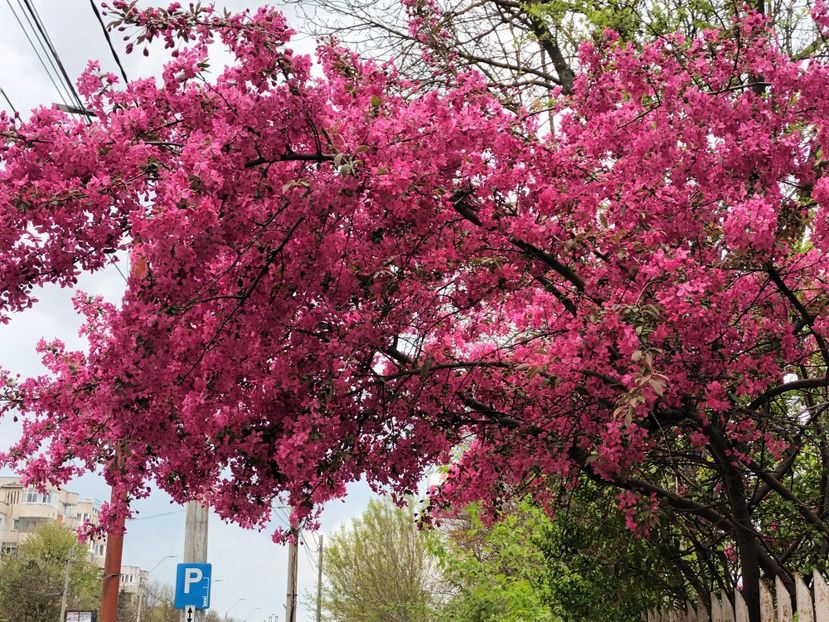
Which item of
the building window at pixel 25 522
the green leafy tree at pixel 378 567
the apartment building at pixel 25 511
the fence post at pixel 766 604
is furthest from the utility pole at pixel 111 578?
the building window at pixel 25 522

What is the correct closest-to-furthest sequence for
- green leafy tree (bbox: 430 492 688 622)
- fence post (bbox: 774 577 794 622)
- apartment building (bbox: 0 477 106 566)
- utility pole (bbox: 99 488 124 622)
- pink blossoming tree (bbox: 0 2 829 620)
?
pink blossoming tree (bbox: 0 2 829 620), fence post (bbox: 774 577 794 622), green leafy tree (bbox: 430 492 688 622), utility pole (bbox: 99 488 124 622), apartment building (bbox: 0 477 106 566)

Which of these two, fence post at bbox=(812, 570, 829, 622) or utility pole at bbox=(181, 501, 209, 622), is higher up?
utility pole at bbox=(181, 501, 209, 622)

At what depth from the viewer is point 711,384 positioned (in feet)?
16.9

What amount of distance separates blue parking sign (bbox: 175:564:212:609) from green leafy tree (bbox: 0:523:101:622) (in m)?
36.5

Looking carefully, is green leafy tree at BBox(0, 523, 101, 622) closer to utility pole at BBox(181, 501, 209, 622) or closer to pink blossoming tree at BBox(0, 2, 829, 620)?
utility pole at BBox(181, 501, 209, 622)

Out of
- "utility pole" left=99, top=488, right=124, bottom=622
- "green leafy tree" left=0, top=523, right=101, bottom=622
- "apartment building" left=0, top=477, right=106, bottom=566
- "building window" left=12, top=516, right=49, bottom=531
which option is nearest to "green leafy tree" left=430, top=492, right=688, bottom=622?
"utility pole" left=99, top=488, right=124, bottom=622

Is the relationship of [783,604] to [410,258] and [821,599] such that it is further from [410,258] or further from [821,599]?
[410,258]

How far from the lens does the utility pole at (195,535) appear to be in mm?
12367

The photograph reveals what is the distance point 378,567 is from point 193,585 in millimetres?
16213

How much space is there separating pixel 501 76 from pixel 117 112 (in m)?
8.19

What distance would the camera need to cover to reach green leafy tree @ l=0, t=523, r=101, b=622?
4747 centimetres

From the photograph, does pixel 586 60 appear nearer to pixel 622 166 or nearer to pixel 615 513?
pixel 622 166

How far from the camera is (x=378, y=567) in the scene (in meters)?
27.7

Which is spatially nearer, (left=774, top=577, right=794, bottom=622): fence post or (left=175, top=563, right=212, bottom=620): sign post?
(left=774, top=577, right=794, bottom=622): fence post
